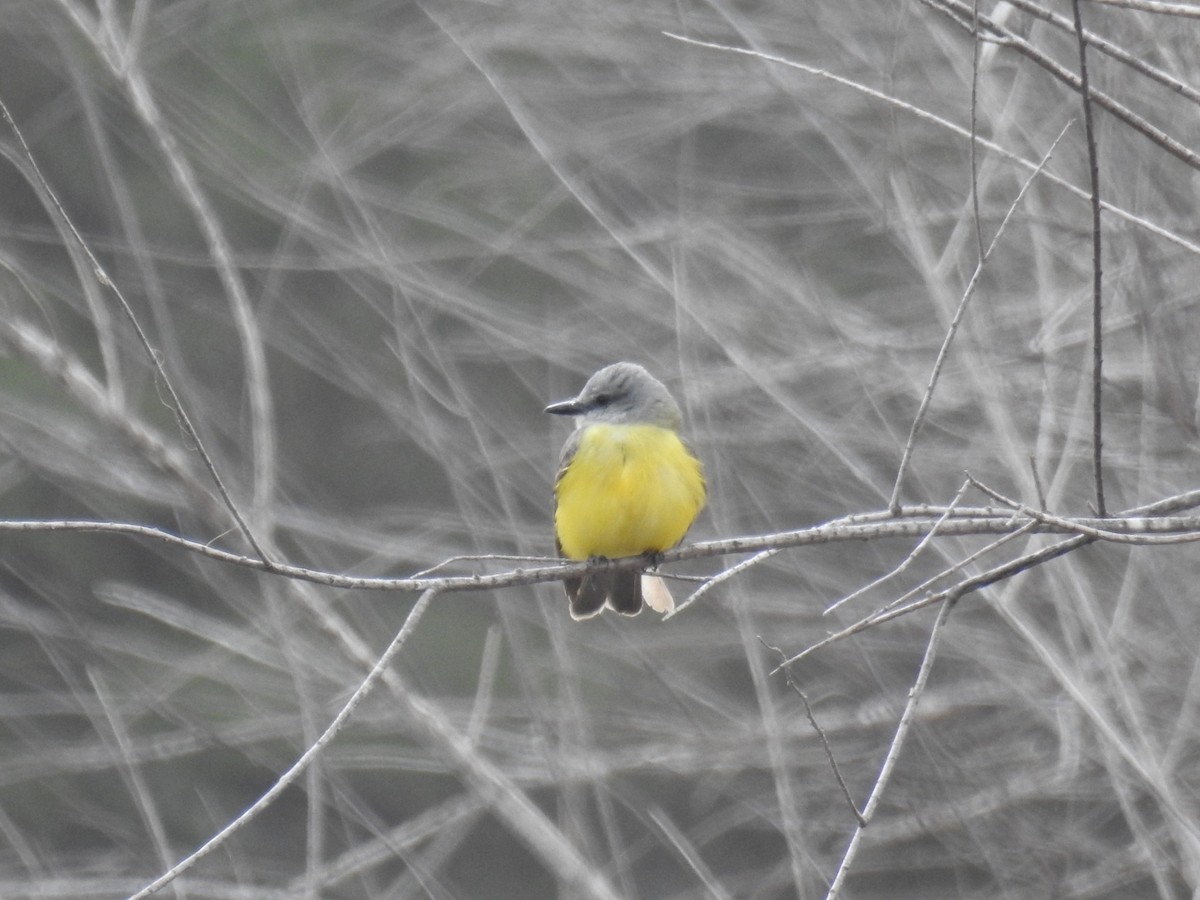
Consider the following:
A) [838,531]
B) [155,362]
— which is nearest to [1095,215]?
[838,531]

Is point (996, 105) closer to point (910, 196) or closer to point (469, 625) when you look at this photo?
point (910, 196)

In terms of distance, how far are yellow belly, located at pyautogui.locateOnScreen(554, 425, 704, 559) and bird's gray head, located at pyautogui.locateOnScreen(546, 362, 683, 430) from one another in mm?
109

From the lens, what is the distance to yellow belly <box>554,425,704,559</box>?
15.0 feet

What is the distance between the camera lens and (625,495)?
4578mm

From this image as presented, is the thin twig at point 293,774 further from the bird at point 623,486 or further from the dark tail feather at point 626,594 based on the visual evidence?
the dark tail feather at point 626,594

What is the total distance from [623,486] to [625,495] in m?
0.03

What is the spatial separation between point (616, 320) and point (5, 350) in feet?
9.79

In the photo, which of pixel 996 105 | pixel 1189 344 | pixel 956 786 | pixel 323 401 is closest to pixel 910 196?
pixel 996 105

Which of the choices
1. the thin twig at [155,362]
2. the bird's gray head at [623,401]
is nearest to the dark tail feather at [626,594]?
the bird's gray head at [623,401]

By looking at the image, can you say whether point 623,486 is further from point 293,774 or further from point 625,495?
point 293,774

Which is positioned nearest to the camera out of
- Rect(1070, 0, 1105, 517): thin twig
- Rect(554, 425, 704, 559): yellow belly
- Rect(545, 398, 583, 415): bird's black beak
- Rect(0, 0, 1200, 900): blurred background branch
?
Rect(1070, 0, 1105, 517): thin twig

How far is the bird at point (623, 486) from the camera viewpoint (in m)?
4.59

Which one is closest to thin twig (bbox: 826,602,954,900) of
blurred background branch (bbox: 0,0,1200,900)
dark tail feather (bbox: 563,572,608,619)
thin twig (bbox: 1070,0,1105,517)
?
blurred background branch (bbox: 0,0,1200,900)

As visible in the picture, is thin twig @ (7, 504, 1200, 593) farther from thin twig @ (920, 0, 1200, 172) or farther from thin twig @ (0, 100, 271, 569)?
thin twig @ (920, 0, 1200, 172)
